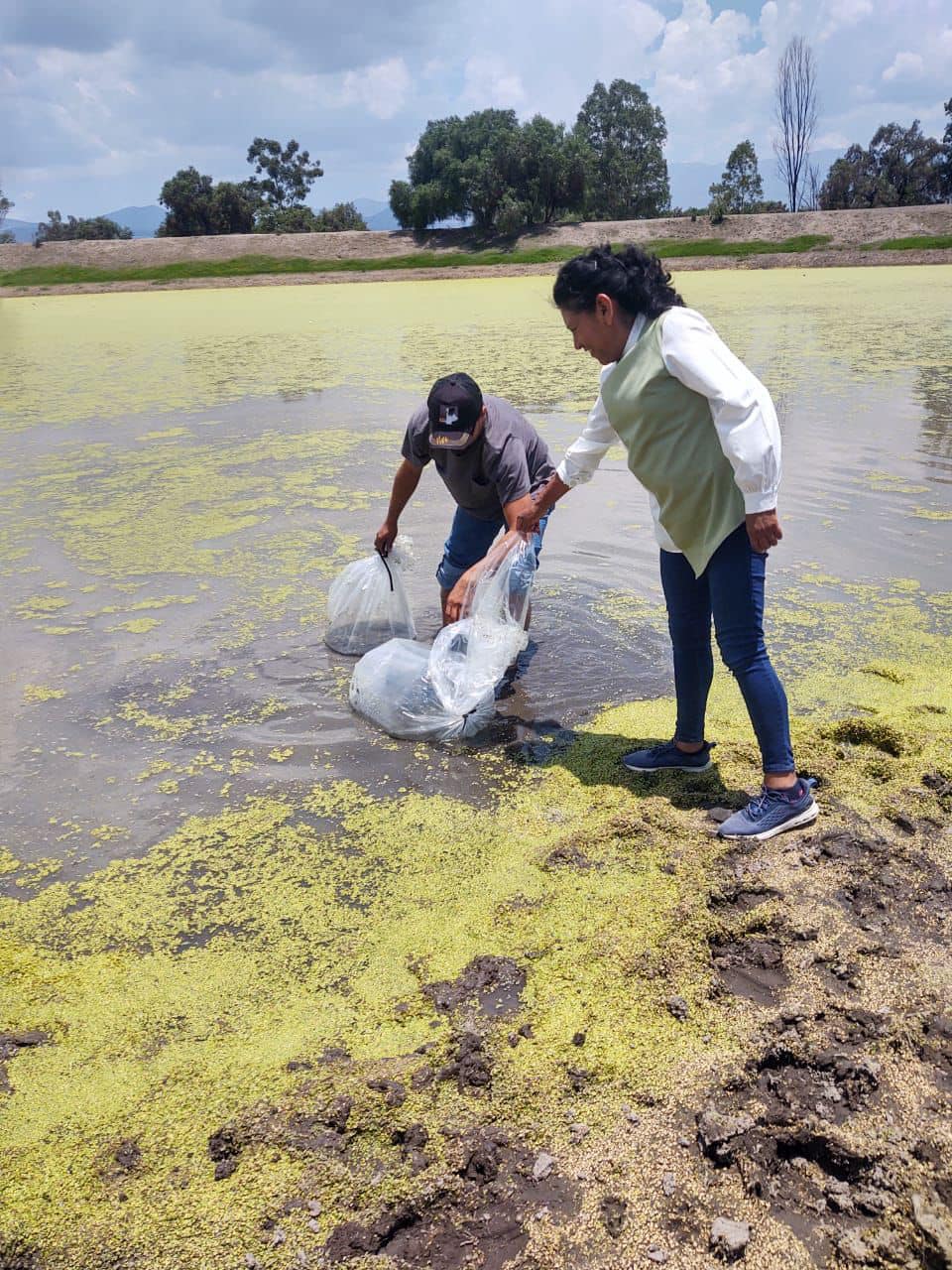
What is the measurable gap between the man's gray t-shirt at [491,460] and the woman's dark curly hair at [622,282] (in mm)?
860

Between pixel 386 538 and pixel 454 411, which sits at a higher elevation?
pixel 454 411

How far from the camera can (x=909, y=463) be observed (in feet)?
22.5

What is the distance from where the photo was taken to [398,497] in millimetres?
3836

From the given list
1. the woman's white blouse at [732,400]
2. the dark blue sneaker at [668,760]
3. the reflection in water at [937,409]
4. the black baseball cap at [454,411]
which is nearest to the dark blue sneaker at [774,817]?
the dark blue sneaker at [668,760]

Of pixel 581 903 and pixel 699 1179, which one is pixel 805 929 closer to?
→ pixel 581 903

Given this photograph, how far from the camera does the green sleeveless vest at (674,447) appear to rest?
8.24 feet

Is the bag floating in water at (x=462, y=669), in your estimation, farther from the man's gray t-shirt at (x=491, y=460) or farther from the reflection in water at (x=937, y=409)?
the reflection in water at (x=937, y=409)

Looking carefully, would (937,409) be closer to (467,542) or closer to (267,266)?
(467,542)

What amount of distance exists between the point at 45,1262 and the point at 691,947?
1426 millimetres

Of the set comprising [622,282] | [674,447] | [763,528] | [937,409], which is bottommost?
[937,409]

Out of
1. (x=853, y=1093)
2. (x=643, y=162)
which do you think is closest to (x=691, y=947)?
(x=853, y=1093)

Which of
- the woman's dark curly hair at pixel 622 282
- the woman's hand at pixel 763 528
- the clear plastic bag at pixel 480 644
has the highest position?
the woman's dark curly hair at pixel 622 282

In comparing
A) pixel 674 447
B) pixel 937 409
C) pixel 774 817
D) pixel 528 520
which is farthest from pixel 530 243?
pixel 774 817

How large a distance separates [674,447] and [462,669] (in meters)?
1.19
